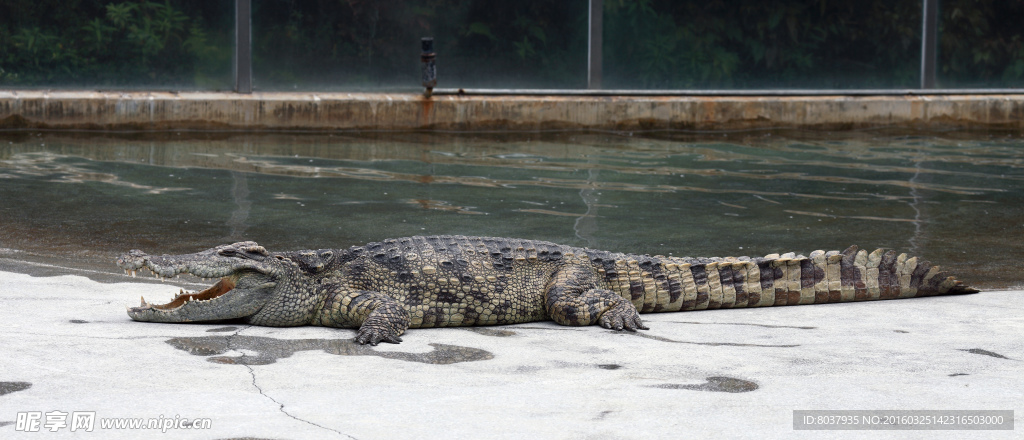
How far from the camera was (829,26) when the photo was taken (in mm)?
15812

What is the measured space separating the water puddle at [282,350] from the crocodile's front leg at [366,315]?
0.10m

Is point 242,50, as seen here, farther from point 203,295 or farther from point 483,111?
point 203,295

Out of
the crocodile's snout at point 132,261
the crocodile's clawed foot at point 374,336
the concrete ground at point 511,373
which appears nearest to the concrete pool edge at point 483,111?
the concrete ground at point 511,373

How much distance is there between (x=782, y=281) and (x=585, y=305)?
1.11m

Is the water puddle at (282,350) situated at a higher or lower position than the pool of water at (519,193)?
lower

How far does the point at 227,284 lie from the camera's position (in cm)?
495

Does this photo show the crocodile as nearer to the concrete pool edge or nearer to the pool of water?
the pool of water

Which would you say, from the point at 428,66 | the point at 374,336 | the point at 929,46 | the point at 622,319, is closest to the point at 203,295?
the point at 374,336

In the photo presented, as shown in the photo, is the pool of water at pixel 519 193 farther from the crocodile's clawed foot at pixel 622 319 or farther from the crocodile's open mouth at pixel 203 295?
the crocodile's clawed foot at pixel 622 319

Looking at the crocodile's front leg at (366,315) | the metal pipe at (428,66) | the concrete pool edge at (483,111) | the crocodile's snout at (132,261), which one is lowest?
the crocodile's front leg at (366,315)

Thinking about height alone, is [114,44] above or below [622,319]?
above

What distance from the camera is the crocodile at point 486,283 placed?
15.8 ft

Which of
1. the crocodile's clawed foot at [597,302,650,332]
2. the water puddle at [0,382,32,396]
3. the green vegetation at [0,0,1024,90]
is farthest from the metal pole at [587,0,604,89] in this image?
the water puddle at [0,382,32,396]

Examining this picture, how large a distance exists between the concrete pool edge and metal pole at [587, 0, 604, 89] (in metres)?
0.69
